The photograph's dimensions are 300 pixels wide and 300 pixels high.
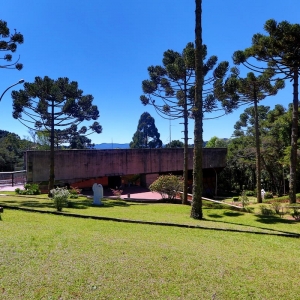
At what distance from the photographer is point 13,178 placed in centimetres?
2361

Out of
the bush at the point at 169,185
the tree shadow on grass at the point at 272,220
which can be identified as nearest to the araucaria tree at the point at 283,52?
the tree shadow on grass at the point at 272,220

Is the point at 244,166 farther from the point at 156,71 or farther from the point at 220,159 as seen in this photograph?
the point at 156,71

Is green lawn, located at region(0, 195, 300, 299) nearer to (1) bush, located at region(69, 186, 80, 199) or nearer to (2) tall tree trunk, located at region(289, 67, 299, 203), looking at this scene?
(2) tall tree trunk, located at region(289, 67, 299, 203)

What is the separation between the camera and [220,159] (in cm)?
3019

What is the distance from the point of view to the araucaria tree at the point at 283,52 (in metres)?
11.5

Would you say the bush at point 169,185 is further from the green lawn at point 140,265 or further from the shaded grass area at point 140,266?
the shaded grass area at point 140,266

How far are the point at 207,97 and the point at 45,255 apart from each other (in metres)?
13.7

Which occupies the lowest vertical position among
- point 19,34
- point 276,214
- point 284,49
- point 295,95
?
point 276,214

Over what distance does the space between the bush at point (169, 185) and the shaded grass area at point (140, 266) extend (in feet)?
33.4

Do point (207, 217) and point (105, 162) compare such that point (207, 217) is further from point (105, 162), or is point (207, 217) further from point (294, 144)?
point (105, 162)

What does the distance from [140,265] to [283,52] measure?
11.7 meters

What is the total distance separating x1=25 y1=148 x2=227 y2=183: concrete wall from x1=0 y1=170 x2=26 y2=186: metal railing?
4462 millimetres

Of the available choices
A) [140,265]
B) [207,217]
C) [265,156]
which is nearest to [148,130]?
[265,156]

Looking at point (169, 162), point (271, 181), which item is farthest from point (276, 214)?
point (271, 181)
